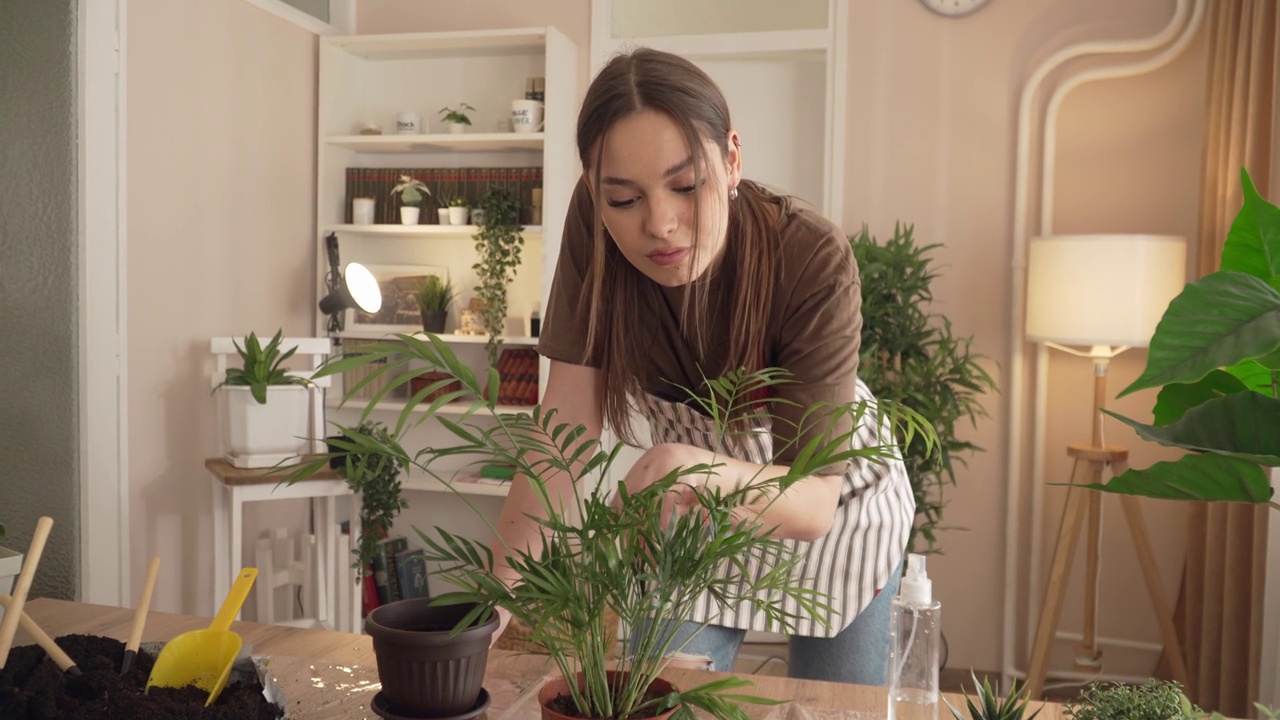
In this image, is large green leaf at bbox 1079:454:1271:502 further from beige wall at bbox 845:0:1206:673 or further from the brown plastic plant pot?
beige wall at bbox 845:0:1206:673

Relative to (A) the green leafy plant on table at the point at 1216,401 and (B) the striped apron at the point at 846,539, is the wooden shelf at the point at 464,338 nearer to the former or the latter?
(B) the striped apron at the point at 846,539

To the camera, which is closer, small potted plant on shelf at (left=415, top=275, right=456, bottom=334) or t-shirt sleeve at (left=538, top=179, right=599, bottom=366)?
t-shirt sleeve at (left=538, top=179, right=599, bottom=366)

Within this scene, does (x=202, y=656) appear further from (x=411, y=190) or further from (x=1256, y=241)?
(x=411, y=190)

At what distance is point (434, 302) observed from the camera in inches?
157

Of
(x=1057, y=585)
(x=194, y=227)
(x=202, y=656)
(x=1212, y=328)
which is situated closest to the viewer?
(x=1212, y=328)

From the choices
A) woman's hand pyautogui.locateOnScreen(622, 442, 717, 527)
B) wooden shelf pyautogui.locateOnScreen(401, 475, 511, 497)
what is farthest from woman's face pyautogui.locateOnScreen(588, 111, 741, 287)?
wooden shelf pyautogui.locateOnScreen(401, 475, 511, 497)

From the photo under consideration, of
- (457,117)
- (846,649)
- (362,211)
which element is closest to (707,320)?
(846,649)

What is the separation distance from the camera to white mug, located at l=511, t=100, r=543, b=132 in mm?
3812

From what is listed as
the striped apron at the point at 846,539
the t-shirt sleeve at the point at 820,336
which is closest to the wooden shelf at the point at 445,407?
the striped apron at the point at 846,539

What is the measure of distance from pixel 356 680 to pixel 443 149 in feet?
10.7

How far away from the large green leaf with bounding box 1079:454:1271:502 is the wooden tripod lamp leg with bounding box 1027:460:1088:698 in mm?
2887

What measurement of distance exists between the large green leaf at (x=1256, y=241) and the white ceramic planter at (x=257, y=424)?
2.77 metres

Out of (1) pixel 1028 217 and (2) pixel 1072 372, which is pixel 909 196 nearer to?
(1) pixel 1028 217

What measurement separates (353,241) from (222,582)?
1571 millimetres
